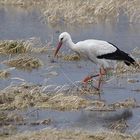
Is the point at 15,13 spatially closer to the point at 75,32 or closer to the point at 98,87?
the point at 75,32

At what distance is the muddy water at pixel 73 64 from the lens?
10438 mm

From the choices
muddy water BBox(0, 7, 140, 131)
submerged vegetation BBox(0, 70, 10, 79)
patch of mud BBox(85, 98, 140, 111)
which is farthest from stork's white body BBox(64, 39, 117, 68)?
patch of mud BBox(85, 98, 140, 111)

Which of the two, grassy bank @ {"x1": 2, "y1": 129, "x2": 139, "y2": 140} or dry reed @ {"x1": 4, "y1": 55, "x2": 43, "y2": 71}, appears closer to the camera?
grassy bank @ {"x1": 2, "y1": 129, "x2": 139, "y2": 140}

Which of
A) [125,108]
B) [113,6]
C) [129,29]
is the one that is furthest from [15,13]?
[125,108]

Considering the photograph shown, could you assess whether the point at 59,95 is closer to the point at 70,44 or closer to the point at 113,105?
the point at 113,105

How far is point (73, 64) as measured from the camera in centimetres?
1553

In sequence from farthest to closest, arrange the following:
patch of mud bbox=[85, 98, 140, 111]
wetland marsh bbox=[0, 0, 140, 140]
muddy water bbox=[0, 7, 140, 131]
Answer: patch of mud bbox=[85, 98, 140, 111] < muddy water bbox=[0, 7, 140, 131] < wetland marsh bbox=[0, 0, 140, 140]

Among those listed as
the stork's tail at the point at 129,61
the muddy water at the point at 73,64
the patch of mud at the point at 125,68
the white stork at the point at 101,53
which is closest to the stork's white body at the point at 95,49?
the white stork at the point at 101,53

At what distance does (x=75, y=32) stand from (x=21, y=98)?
31.2 feet

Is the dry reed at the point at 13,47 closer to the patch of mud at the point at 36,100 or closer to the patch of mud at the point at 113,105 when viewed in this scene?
the patch of mud at the point at 36,100

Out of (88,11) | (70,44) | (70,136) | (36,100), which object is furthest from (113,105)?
(88,11)

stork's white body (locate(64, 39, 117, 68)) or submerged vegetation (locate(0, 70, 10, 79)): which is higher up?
stork's white body (locate(64, 39, 117, 68))

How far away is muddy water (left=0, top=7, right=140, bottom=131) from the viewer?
34.2 ft

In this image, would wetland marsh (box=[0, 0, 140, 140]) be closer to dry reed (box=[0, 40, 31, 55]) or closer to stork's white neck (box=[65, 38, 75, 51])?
dry reed (box=[0, 40, 31, 55])
